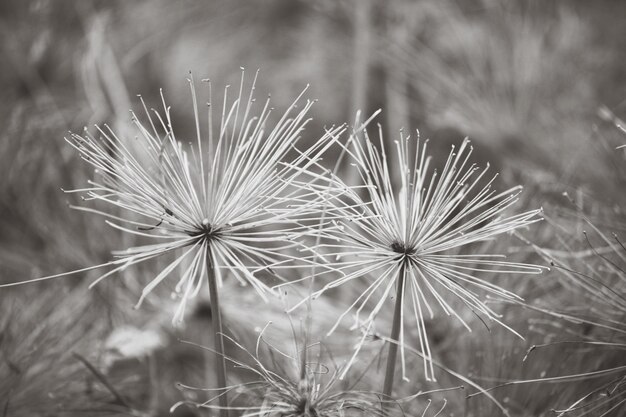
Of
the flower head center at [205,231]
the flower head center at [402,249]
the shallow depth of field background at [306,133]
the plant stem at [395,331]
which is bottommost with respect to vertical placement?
the plant stem at [395,331]

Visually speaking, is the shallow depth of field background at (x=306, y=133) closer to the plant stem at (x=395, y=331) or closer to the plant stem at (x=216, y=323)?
the plant stem at (x=395, y=331)

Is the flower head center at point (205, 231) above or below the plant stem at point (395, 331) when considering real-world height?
above

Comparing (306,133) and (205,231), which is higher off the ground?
(306,133)

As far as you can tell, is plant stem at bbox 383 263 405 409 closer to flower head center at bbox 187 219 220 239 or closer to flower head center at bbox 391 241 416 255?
flower head center at bbox 391 241 416 255

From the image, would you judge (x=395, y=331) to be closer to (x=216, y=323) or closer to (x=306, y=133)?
(x=216, y=323)

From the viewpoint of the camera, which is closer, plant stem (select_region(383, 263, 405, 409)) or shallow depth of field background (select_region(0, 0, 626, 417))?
plant stem (select_region(383, 263, 405, 409))

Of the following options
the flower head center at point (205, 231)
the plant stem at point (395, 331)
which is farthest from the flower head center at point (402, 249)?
the flower head center at point (205, 231)

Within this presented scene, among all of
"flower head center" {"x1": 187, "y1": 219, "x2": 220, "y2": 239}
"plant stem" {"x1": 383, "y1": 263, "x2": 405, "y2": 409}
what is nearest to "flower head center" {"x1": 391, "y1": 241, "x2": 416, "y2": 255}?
"plant stem" {"x1": 383, "y1": 263, "x2": 405, "y2": 409}

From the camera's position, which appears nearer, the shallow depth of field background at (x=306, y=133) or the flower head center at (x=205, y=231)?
the flower head center at (x=205, y=231)

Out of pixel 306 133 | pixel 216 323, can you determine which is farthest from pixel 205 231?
pixel 306 133

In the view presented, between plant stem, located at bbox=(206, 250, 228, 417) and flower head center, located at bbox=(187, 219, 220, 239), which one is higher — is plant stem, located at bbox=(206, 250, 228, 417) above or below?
below
